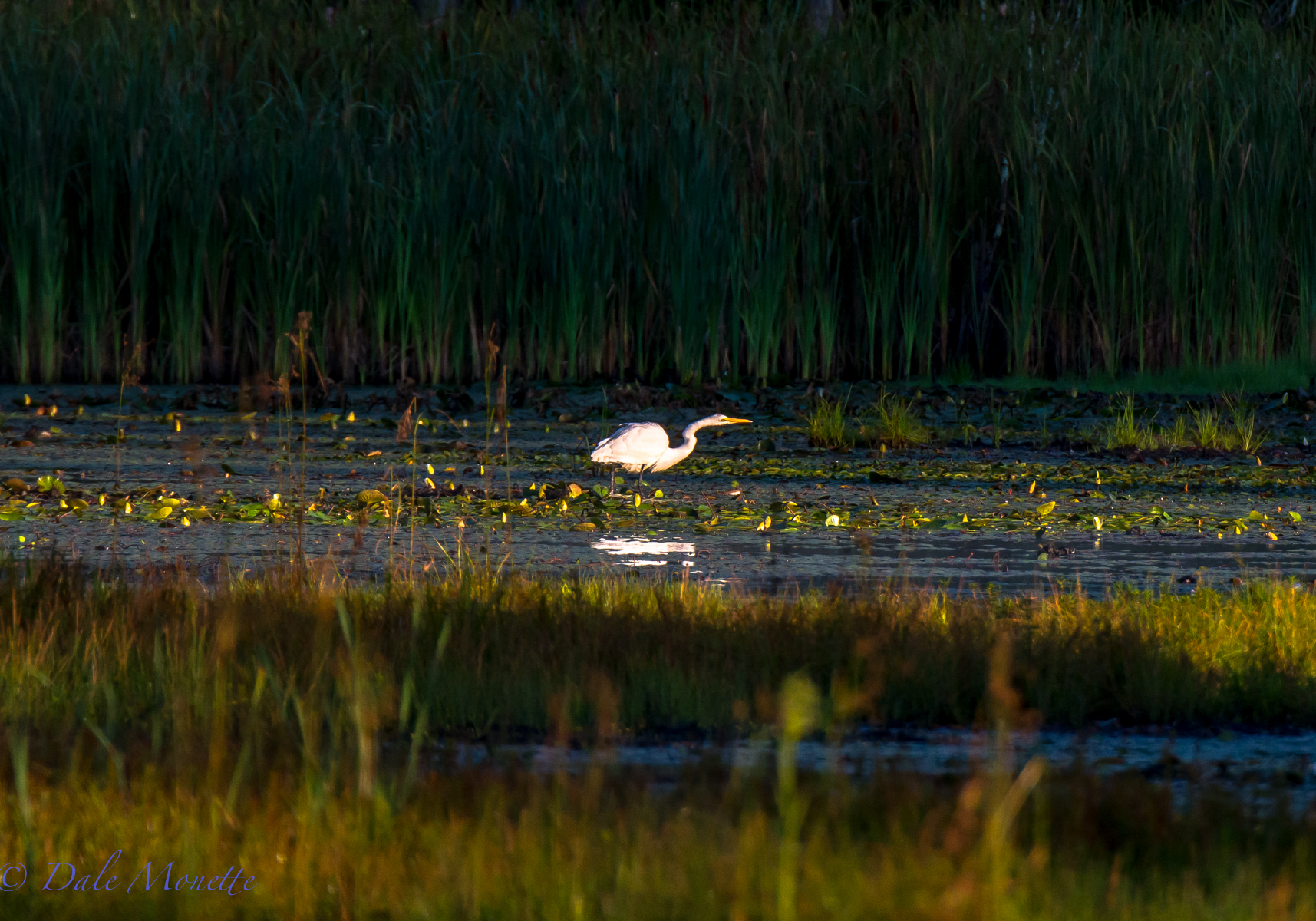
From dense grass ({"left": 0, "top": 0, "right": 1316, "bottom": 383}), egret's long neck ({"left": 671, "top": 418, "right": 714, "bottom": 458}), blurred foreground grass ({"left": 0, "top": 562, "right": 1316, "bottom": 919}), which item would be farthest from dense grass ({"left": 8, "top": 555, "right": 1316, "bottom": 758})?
dense grass ({"left": 0, "top": 0, "right": 1316, "bottom": 383})

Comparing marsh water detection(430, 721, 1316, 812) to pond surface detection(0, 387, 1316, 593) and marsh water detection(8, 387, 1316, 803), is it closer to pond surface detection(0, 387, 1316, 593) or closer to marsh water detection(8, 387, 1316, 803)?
marsh water detection(8, 387, 1316, 803)

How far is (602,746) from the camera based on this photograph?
4.77m

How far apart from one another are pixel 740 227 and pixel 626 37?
242 centimetres

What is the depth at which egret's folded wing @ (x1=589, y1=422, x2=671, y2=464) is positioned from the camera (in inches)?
399

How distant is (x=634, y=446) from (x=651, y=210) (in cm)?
508

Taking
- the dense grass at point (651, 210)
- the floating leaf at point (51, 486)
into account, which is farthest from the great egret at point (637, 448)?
the dense grass at point (651, 210)

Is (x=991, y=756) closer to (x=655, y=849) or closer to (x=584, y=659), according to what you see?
(x=584, y=659)

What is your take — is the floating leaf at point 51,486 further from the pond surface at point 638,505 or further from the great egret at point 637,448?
the great egret at point 637,448

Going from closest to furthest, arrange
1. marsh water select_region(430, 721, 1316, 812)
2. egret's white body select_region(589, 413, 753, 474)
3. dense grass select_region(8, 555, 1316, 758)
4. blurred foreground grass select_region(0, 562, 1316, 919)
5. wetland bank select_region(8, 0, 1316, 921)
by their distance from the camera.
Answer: blurred foreground grass select_region(0, 562, 1316, 919) → wetland bank select_region(8, 0, 1316, 921) → marsh water select_region(430, 721, 1316, 812) → dense grass select_region(8, 555, 1316, 758) → egret's white body select_region(589, 413, 753, 474)

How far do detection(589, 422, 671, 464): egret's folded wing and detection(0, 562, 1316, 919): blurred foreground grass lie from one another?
3450 mm

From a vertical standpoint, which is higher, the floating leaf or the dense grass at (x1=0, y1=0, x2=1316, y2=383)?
the dense grass at (x1=0, y1=0, x2=1316, y2=383)

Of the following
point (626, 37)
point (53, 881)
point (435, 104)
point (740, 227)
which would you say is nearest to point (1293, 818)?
point (53, 881)

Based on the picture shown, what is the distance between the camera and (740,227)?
1483cm

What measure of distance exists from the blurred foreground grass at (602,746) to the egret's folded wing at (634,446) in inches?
136
